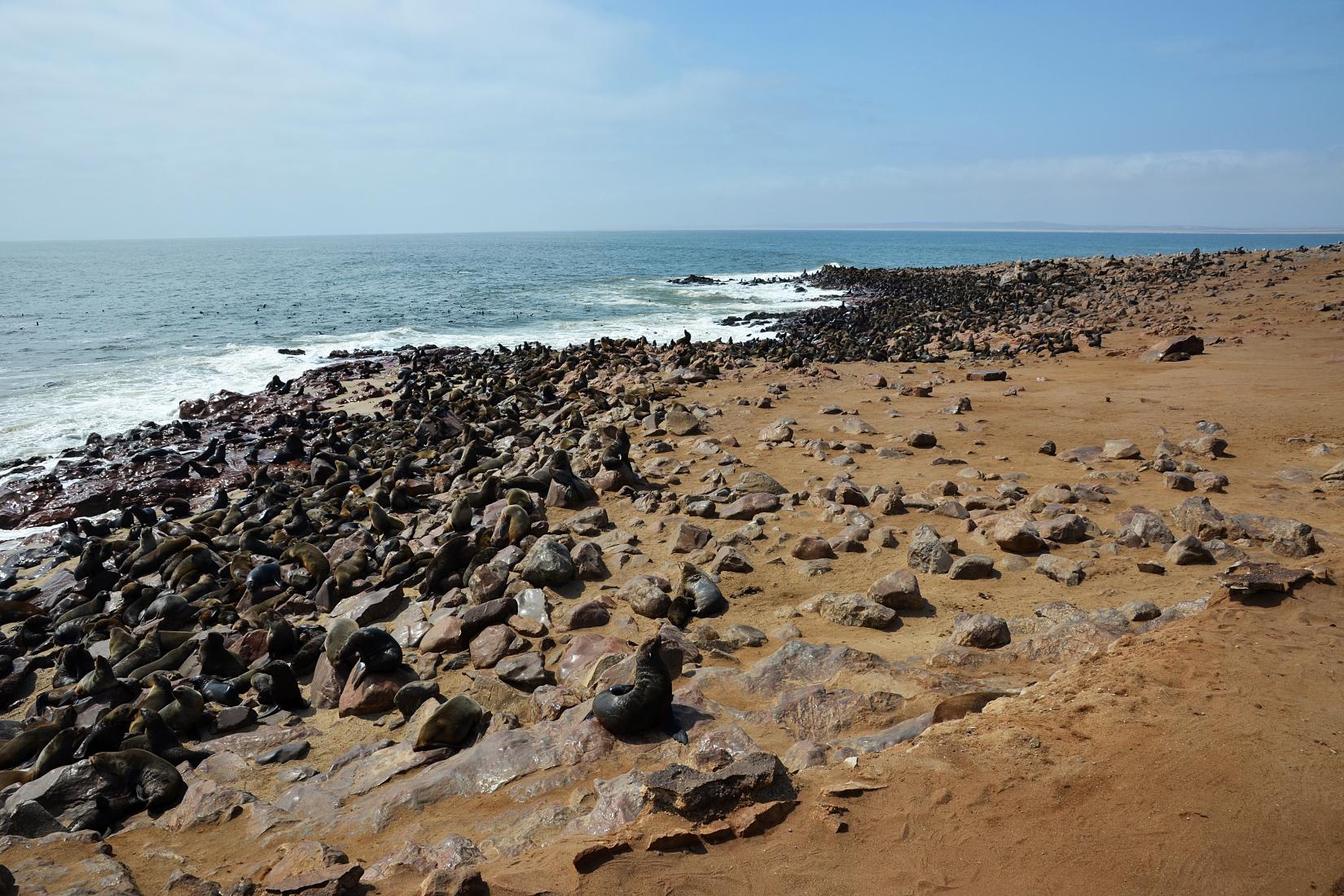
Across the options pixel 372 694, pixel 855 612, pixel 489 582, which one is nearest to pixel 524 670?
pixel 372 694

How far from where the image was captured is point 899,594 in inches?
237

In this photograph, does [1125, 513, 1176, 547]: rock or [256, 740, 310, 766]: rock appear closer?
[256, 740, 310, 766]: rock

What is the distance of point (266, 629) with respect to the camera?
25.1ft

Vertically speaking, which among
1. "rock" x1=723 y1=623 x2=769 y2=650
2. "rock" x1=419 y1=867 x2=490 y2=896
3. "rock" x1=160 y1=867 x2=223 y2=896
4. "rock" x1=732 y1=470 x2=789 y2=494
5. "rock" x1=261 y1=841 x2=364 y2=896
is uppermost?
"rock" x1=732 y1=470 x2=789 y2=494

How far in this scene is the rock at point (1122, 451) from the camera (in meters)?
9.40

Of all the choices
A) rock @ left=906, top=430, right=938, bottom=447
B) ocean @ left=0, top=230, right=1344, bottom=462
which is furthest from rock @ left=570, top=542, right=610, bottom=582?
ocean @ left=0, top=230, right=1344, bottom=462

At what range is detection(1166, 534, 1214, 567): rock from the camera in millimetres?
6172

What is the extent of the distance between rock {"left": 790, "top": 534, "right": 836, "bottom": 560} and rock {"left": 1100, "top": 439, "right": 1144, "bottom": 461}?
4706 millimetres

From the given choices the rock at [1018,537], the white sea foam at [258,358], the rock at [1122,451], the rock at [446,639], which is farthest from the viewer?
the white sea foam at [258,358]

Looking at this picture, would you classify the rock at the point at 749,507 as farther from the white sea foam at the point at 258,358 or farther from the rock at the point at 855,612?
the white sea foam at the point at 258,358

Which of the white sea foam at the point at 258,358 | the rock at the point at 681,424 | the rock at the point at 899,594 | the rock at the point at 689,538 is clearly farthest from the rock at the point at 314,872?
the white sea foam at the point at 258,358

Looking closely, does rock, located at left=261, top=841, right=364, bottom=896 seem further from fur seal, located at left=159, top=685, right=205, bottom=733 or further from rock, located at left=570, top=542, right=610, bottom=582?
rock, located at left=570, top=542, right=610, bottom=582

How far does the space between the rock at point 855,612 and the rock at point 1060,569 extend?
5.01 feet

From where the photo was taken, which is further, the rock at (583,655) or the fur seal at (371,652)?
the fur seal at (371,652)
